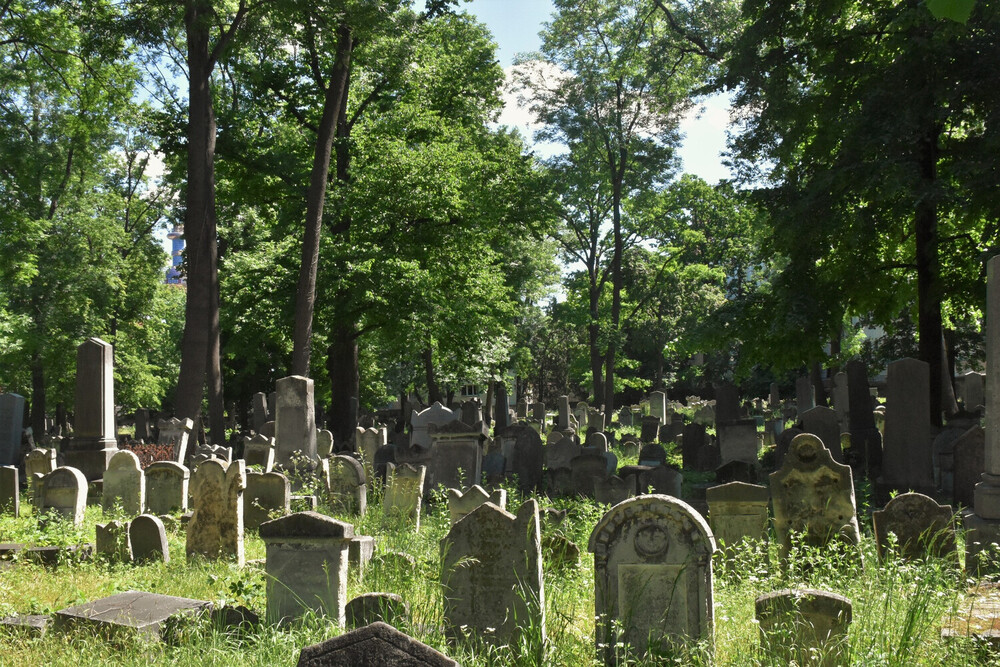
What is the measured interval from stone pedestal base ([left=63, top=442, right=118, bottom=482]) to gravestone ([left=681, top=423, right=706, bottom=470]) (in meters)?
10.0

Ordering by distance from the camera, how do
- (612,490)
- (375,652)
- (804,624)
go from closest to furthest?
(375,652), (804,624), (612,490)

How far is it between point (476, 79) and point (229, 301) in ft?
29.6

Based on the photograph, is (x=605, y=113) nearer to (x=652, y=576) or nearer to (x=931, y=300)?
(x=931, y=300)

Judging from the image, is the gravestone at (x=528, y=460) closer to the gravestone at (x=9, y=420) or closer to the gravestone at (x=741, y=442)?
the gravestone at (x=741, y=442)

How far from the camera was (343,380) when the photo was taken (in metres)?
23.0

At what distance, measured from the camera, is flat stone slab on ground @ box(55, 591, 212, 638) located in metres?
5.89

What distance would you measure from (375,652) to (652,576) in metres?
2.61

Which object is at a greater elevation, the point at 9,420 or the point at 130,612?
the point at 9,420

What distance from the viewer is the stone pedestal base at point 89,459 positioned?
14.6 meters

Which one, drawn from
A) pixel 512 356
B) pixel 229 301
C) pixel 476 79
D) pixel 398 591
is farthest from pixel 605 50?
pixel 398 591

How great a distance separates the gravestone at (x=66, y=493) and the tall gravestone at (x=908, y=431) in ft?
32.8

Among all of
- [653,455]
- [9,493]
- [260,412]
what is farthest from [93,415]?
[260,412]

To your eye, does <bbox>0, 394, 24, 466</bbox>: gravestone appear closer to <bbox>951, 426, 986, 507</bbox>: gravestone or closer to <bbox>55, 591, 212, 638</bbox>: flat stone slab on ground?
<bbox>55, 591, 212, 638</bbox>: flat stone slab on ground

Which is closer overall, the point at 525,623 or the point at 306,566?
the point at 525,623
